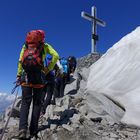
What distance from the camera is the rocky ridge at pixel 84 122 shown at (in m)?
8.50

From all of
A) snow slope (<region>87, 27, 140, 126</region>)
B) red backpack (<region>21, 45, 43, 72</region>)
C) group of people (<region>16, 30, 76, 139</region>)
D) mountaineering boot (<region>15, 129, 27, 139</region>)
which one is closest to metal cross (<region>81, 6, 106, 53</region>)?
snow slope (<region>87, 27, 140, 126</region>)

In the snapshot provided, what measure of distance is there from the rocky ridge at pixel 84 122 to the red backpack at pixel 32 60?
176 cm

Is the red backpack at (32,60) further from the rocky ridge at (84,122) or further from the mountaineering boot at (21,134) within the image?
the rocky ridge at (84,122)

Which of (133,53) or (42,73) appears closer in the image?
(42,73)

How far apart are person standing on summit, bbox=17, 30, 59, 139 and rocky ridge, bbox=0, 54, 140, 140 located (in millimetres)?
460

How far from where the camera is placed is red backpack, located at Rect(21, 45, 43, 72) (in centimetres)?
801

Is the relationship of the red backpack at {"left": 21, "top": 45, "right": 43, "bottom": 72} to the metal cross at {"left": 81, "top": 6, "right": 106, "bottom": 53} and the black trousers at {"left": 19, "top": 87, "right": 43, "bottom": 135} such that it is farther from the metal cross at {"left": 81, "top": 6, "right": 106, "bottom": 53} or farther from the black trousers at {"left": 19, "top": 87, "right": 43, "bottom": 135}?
the metal cross at {"left": 81, "top": 6, "right": 106, "bottom": 53}

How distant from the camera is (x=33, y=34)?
830 centimetres

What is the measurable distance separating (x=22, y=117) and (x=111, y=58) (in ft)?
23.7

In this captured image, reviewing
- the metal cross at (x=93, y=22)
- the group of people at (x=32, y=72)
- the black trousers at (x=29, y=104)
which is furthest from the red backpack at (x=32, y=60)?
the metal cross at (x=93, y=22)

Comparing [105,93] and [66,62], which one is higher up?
[66,62]

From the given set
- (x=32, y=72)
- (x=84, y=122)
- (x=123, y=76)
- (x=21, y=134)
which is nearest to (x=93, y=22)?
(x=123, y=76)

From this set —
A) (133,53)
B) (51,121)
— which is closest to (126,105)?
(51,121)

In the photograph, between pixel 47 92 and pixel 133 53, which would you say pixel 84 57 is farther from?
pixel 47 92
